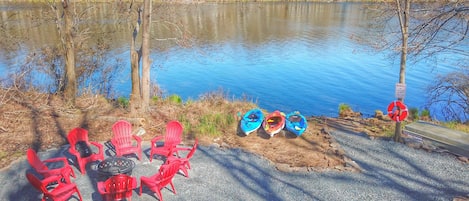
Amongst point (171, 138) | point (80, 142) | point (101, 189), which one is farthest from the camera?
point (171, 138)

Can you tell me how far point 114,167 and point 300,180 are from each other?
364cm

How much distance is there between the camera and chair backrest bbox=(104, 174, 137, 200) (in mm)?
5805

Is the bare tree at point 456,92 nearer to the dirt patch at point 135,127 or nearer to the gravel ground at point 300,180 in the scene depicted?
the dirt patch at point 135,127

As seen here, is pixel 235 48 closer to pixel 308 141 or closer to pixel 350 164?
pixel 308 141

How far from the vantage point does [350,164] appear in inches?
317

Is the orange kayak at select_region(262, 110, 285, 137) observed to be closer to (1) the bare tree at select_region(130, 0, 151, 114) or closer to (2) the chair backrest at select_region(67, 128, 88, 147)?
(1) the bare tree at select_region(130, 0, 151, 114)

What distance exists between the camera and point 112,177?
5.88 metres

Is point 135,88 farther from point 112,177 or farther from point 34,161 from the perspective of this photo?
point 112,177

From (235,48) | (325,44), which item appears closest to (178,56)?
(235,48)

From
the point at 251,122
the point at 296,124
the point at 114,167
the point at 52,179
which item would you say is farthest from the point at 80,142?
the point at 296,124

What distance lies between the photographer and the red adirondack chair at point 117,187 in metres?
5.81

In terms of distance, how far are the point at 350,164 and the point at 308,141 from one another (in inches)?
69.7

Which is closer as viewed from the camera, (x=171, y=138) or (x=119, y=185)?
(x=119, y=185)

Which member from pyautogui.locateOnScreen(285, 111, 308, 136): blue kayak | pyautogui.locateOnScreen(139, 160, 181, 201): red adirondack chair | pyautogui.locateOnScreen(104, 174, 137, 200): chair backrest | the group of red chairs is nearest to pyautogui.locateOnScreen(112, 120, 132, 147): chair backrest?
the group of red chairs
